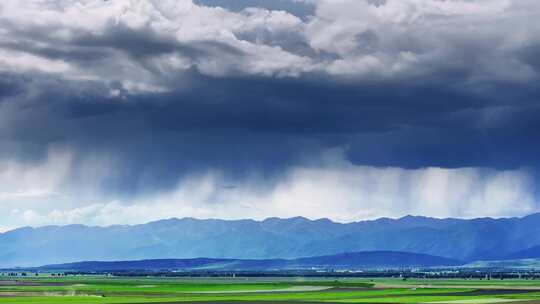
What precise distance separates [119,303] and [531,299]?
2627 inches

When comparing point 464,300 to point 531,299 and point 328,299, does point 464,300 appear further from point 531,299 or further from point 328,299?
point 328,299

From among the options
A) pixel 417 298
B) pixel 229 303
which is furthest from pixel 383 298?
pixel 229 303

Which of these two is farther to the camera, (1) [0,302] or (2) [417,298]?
(2) [417,298]

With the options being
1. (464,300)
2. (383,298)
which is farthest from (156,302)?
(464,300)

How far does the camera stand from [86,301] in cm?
15125

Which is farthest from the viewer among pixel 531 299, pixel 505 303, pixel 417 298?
pixel 417 298

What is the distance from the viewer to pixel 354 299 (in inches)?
6191

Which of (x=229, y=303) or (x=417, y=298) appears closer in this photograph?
(x=229, y=303)

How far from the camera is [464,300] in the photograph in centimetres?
15288

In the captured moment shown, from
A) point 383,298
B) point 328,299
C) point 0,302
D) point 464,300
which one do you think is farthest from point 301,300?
point 0,302

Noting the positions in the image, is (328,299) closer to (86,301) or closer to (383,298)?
(383,298)

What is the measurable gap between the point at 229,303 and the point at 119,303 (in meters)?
17.9

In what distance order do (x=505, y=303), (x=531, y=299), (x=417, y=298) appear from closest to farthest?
(x=505, y=303)
(x=531, y=299)
(x=417, y=298)

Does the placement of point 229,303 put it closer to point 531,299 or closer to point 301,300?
point 301,300
